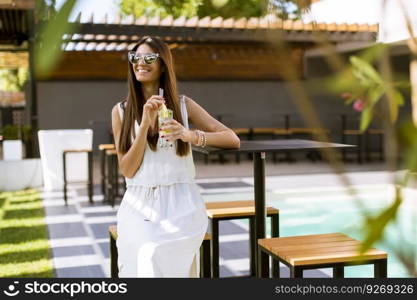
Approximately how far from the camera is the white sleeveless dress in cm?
266

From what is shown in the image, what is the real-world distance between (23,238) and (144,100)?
305cm

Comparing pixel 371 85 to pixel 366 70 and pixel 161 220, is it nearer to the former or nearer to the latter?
pixel 366 70

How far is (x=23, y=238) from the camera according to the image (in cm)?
538

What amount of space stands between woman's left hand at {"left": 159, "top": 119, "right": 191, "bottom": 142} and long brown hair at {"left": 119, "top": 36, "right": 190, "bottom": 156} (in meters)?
0.10

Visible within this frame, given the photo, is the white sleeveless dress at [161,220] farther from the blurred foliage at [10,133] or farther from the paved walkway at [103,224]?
the blurred foliage at [10,133]

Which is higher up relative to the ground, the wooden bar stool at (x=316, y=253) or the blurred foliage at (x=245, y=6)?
the blurred foliage at (x=245, y=6)

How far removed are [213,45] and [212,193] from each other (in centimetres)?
544

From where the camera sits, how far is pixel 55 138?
8.66m

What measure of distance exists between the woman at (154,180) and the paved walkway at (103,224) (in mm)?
958

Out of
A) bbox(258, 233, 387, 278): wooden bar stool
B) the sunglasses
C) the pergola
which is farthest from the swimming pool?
the pergola

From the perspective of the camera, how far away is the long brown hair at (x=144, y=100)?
109 inches

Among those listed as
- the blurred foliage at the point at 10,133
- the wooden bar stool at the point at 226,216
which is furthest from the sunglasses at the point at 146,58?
the blurred foliage at the point at 10,133

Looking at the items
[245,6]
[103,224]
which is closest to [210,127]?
[245,6]

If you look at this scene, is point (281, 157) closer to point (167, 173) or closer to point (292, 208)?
point (292, 208)
